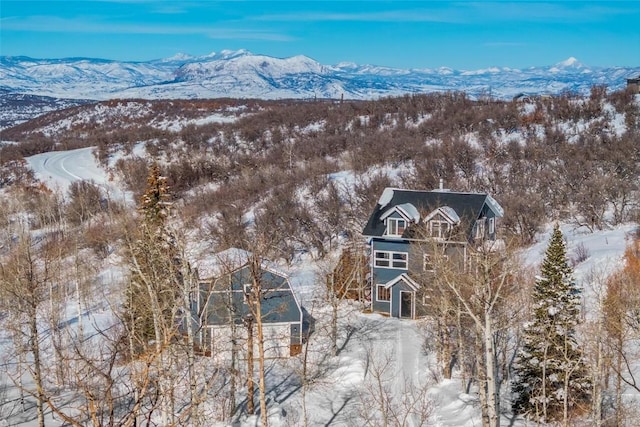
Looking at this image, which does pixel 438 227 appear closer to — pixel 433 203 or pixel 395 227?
pixel 433 203

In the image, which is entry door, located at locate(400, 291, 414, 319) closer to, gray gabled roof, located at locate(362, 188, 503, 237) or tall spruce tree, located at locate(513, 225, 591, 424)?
gray gabled roof, located at locate(362, 188, 503, 237)

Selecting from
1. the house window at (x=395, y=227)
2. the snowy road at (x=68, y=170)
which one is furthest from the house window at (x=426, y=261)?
the snowy road at (x=68, y=170)

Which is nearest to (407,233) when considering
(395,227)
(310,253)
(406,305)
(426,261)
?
(395,227)

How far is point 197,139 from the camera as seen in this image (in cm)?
8594

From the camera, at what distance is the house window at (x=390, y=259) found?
103 feet

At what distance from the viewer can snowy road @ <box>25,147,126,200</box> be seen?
228 feet

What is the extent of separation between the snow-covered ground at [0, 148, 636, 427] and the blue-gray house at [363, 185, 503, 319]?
3.71 ft

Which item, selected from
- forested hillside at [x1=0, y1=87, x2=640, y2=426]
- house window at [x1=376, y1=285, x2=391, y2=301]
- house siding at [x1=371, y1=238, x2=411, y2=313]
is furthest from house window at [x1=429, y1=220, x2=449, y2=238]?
house window at [x1=376, y1=285, x2=391, y2=301]

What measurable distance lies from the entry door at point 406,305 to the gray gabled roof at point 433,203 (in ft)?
10.7

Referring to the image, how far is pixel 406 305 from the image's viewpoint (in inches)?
1223

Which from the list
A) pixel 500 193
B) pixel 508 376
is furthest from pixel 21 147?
pixel 508 376

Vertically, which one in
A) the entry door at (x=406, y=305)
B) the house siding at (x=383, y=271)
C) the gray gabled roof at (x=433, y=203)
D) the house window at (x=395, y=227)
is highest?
the gray gabled roof at (x=433, y=203)

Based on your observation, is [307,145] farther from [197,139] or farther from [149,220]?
[149,220]

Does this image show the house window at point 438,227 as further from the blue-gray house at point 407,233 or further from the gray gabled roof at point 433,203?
the gray gabled roof at point 433,203
